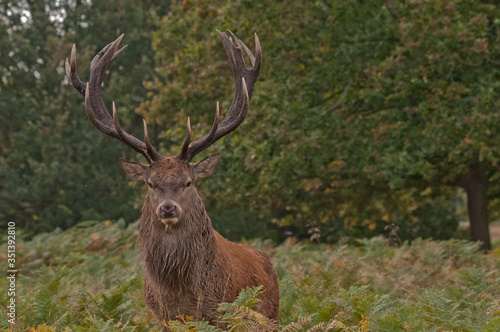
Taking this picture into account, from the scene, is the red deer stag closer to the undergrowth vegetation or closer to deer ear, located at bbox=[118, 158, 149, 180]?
deer ear, located at bbox=[118, 158, 149, 180]

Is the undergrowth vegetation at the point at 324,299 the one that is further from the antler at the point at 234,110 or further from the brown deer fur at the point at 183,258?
the antler at the point at 234,110

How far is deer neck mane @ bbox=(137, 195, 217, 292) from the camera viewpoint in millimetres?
4977

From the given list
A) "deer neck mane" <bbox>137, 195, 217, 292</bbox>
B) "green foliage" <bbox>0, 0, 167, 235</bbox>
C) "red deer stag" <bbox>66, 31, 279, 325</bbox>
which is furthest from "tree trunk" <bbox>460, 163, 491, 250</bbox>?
"green foliage" <bbox>0, 0, 167, 235</bbox>

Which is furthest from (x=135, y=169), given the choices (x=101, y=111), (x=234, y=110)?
(x=234, y=110)

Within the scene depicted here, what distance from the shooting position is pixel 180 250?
502 cm

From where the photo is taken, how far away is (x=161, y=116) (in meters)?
18.5

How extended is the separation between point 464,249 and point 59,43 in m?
16.6

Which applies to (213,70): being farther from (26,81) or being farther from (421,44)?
(26,81)

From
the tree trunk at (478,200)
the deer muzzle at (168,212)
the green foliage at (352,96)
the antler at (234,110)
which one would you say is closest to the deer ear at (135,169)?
the antler at (234,110)

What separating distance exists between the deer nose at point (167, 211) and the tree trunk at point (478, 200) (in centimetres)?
1063

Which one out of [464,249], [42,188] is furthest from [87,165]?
[464,249]

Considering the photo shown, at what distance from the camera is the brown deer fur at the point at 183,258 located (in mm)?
4930

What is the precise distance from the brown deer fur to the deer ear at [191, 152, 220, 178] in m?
0.11

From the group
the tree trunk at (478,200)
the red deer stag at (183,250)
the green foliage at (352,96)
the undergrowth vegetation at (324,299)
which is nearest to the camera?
the undergrowth vegetation at (324,299)
